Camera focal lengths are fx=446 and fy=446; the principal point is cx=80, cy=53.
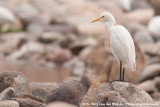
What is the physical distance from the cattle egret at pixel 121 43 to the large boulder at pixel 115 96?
0.72 meters

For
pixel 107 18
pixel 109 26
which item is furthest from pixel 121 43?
pixel 107 18

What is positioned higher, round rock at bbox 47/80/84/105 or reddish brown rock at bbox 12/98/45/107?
round rock at bbox 47/80/84/105

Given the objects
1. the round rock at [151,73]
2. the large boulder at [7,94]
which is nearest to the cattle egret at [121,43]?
the large boulder at [7,94]

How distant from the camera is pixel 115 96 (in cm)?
629

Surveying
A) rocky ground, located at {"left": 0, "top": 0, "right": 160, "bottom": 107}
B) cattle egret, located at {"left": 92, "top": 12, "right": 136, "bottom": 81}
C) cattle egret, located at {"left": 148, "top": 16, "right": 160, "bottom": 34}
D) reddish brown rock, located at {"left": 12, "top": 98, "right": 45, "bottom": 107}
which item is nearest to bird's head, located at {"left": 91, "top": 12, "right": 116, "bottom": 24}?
cattle egret, located at {"left": 92, "top": 12, "right": 136, "bottom": 81}

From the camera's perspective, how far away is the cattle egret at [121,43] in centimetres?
722

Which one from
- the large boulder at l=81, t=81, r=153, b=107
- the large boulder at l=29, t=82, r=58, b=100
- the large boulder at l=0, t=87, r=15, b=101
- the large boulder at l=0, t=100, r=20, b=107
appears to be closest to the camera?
the large boulder at l=0, t=100, r=20, b=107

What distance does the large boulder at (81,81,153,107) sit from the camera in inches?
247

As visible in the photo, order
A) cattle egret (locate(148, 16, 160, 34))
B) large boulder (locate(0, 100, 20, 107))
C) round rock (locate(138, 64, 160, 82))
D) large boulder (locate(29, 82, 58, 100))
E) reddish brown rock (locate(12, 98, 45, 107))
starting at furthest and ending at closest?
1. cattle egret (locate(148, 16, 160, 34))
2. round rock (locate(138, 64, 160, 82))
3. large boulder (locate(29, 82, 58, 100))
4. reddish brown rock (locate(12, 98, 45, 107))
5. large boulder (locate(0, 100, 20, 107))

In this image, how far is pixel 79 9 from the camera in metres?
27.0

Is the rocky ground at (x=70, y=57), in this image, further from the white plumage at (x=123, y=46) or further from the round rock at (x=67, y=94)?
the white plumage at (x=123, y=46)

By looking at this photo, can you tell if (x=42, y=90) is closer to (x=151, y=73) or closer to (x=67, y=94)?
(x=67, y=94)

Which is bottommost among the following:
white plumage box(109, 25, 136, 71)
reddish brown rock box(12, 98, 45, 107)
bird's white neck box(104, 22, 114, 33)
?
reddish brown rock box(12, 98, 45, 107)

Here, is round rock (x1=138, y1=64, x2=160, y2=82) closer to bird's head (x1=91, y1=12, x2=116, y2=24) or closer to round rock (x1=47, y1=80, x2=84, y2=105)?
bird's head (x1=91, y1=12, x2=116, y2=24)
